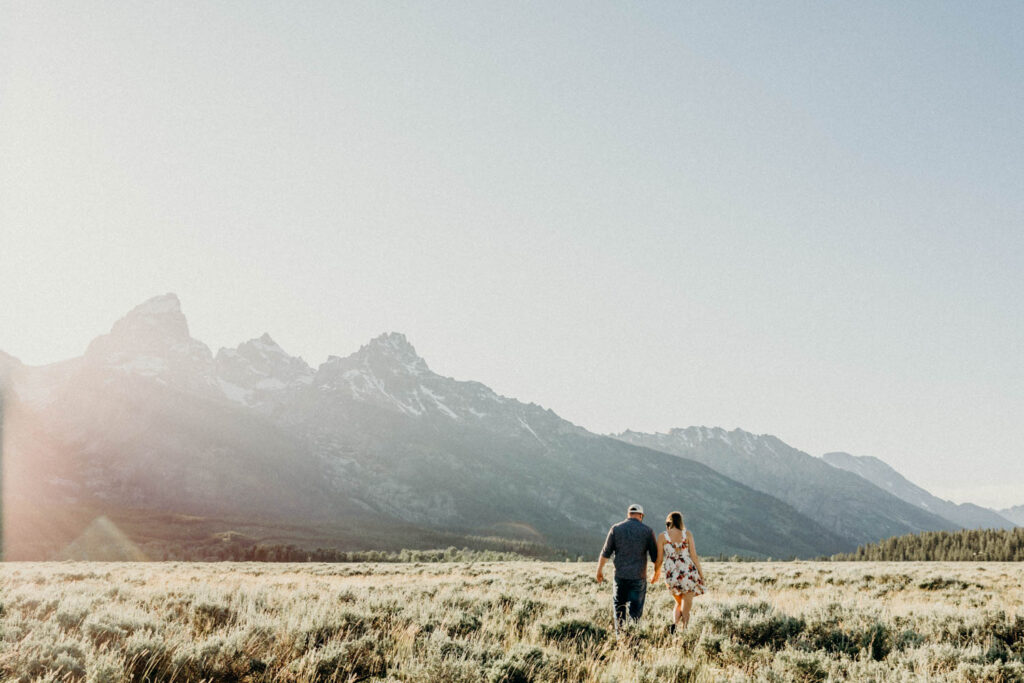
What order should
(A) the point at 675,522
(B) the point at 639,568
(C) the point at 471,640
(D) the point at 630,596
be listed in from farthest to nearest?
(A) the point at 675,522, (D) the point at 630,596, (B) the point at 639,568, (C) the point at 471,640

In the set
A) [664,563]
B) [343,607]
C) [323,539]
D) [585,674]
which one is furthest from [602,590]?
[323,539]

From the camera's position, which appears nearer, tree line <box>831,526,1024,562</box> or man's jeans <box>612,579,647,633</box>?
man's jeans <box>612,579,647,633</box>

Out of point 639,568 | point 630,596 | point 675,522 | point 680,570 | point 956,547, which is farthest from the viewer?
point 956,547

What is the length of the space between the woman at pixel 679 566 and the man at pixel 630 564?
31 cm

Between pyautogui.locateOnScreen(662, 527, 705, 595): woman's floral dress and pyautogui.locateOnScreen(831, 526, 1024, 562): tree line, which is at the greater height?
pyautogui.locateOnScreen(662, 527, 705, 595): woman's floral dress

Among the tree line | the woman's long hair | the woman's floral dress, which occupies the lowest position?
the tree line

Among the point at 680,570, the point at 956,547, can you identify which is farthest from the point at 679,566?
the point at 956,547

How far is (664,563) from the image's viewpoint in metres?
11.7

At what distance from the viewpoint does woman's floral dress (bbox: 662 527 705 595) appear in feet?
35.1

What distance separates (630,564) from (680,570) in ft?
4.54

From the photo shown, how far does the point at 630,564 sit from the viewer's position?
10.3 metres

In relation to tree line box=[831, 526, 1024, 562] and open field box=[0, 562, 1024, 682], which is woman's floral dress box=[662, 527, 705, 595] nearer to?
open field box=[0, 562, 1024, 682]

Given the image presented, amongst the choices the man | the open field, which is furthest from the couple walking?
the open field

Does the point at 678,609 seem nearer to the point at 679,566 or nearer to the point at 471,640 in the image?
the point at 679,566
